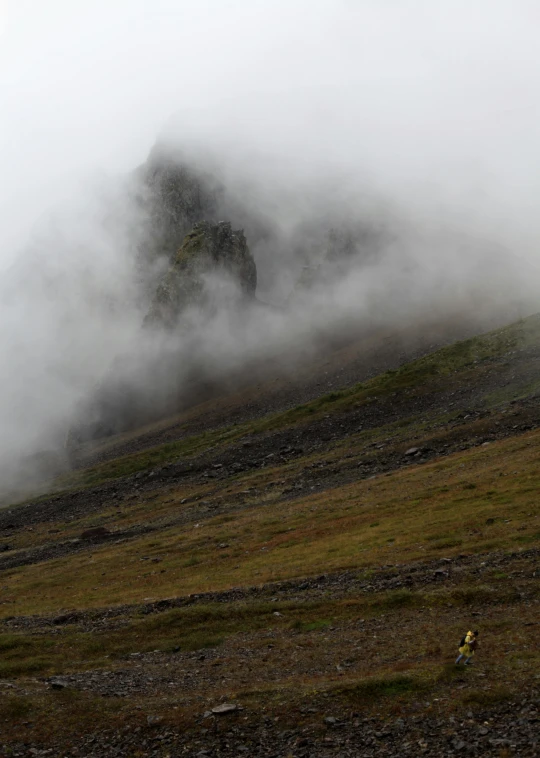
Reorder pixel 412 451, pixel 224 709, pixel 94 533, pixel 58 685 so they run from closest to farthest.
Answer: pixel 224 709 < pixel 58 685 < pixel 412 451 < pixel 94 533

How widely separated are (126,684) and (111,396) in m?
166

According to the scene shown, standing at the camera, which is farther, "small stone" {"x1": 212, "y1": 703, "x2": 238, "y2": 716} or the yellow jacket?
the yellow jacket

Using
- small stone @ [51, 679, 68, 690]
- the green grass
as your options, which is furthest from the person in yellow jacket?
the green grass

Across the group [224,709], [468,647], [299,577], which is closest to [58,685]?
[224,709]

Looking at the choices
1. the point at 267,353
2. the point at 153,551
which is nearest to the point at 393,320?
the point at 267,353

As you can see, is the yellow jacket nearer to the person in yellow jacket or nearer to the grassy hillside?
the person in yellow jacket

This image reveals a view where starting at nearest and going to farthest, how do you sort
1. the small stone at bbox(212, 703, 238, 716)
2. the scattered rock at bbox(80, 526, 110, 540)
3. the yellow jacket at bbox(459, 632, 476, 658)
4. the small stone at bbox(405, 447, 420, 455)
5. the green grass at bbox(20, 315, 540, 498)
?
1. the small stone at bbox(212, 703, 238, 716)
2. the yellow jacket at bbox(459, 632, 476, 658)
3. the small stone at bbox(405, 447, 420, 455)
4. the scattered rock at bbox(80, 526, 110, 540)
5. the green grass at bbox(20, 315, 540, 498)

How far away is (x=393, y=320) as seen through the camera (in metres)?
200

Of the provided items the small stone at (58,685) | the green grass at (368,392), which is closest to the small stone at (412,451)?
the green grass at (368,392)

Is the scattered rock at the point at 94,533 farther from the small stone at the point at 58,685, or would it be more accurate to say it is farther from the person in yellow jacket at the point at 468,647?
the person in yellow jacket at the point at 468,647

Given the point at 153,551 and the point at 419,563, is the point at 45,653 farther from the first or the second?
the point at 153,551

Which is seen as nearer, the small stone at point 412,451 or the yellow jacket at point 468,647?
the yellow jacket at point 468,647

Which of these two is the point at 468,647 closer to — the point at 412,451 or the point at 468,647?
the point at 468,647

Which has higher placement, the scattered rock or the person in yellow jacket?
the person in yellow jacket
